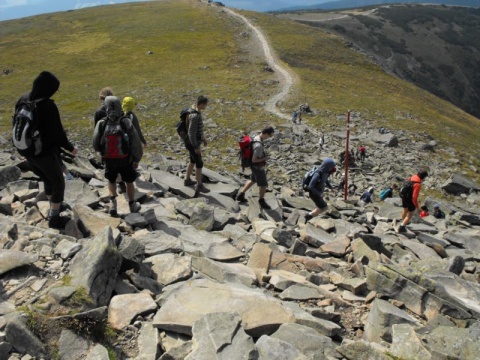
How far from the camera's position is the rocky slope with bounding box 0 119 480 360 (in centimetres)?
501

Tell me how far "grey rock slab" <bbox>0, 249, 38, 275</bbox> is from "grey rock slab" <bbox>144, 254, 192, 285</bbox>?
1985 mm

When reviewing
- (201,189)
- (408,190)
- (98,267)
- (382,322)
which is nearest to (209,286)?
(98,267)

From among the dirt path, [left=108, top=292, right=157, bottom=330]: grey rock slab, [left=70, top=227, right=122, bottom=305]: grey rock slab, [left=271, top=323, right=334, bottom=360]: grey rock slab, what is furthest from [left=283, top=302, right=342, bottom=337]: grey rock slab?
the dirt path

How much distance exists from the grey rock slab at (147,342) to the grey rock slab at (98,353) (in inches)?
16.8

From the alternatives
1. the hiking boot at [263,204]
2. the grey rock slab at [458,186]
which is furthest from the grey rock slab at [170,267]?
the grey rock slab at [458,186]

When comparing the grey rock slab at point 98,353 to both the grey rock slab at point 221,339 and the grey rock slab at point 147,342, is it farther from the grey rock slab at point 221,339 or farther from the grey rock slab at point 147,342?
the grey rock slab at point 221,339

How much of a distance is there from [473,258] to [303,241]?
5.80 meters

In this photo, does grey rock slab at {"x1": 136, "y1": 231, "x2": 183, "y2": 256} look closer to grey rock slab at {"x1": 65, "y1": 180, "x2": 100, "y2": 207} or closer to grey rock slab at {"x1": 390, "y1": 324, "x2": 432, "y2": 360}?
grey rock slab at {"x1": 65, "y1": 180, "x2": 100, "y2": 207}

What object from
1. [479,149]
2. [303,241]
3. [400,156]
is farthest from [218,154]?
[479,149]

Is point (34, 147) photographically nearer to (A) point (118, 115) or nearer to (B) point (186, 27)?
(A) point (118, 115)

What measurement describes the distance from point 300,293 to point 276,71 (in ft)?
199

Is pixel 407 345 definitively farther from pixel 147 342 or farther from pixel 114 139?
pixel 114 139

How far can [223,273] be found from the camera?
7332mm

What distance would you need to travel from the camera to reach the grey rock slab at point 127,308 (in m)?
5.46
